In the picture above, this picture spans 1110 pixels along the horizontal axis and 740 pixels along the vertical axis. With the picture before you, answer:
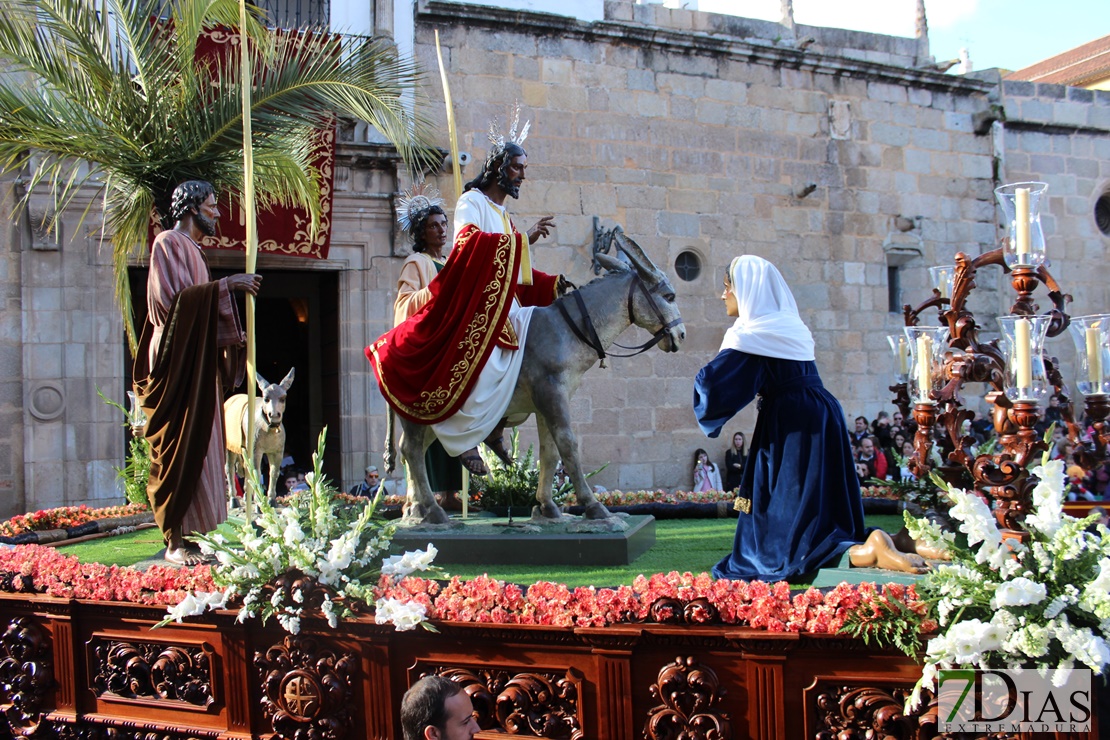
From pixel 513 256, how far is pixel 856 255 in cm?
953

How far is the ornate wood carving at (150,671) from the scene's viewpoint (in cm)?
454

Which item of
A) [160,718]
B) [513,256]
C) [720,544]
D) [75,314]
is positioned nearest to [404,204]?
[513,256]

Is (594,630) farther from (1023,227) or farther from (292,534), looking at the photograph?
(1023,227)

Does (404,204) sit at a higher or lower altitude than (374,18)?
lower

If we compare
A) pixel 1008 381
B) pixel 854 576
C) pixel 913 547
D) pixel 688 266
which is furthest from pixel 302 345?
pixel 1008 381

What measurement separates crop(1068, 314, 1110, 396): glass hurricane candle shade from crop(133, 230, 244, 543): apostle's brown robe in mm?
4279

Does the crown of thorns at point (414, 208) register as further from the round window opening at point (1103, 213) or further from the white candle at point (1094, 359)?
the round window opening at point (1103, 213)

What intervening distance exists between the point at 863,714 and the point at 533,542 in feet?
8.39

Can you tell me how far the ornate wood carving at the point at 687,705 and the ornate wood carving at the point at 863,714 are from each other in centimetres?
36

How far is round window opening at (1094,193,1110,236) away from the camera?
1605cm

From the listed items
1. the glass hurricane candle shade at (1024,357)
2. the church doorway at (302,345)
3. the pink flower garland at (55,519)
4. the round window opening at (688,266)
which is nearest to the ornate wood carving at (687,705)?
the glass hurricane candle shade at (1024,357)

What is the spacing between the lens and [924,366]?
4.42m

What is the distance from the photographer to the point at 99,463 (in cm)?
1104

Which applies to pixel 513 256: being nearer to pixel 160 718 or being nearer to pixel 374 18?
pixel 160 718
